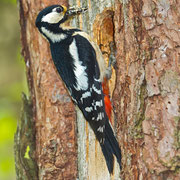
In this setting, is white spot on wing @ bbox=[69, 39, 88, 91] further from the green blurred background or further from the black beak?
the green blurred background

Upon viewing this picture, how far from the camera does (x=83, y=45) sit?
360 centimetres

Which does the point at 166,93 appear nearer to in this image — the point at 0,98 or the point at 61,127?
the point at 61,127

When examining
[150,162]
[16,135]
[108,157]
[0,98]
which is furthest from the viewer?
[0,98]

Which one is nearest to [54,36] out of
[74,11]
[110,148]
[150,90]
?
[74,11]

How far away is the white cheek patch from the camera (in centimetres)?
370

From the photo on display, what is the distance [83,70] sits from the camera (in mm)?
3586

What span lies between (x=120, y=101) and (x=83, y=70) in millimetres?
681

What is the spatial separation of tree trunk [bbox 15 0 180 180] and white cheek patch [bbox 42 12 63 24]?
0.21 metres

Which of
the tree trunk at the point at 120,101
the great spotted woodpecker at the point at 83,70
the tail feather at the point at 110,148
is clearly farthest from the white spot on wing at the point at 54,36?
the tail feather at the point at 110,148

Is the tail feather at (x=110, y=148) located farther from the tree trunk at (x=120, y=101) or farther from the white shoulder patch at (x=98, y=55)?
the white shoulder patch at (x=98, y=55)

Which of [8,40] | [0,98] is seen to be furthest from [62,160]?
[8,40]

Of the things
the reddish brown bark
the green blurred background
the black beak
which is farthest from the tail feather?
the green blurred background

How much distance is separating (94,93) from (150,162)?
1.15 meters

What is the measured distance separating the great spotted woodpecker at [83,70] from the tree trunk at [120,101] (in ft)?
0.38
